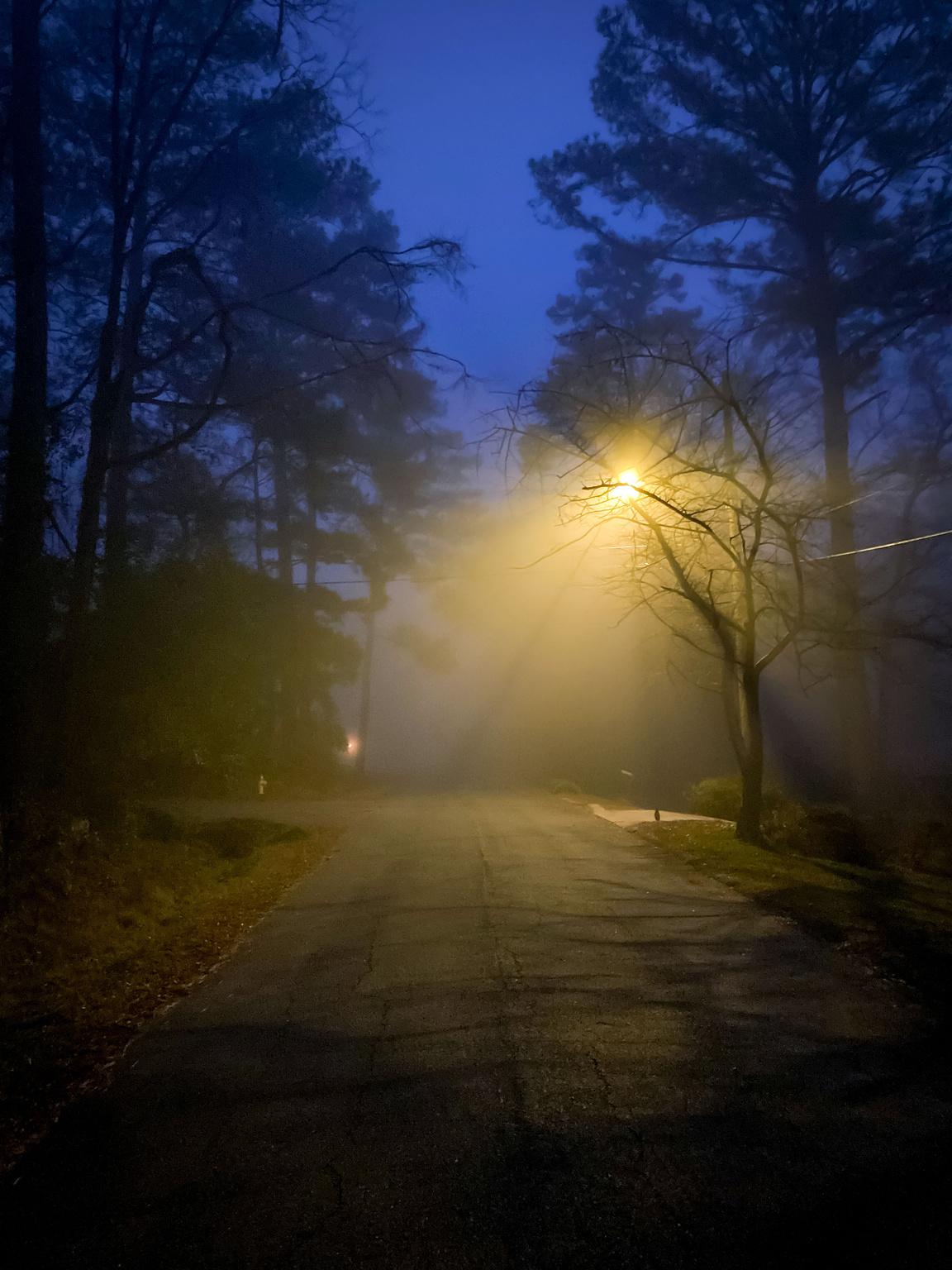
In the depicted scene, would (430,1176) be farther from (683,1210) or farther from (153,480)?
(153,480)

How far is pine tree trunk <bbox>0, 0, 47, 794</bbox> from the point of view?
8.81 m

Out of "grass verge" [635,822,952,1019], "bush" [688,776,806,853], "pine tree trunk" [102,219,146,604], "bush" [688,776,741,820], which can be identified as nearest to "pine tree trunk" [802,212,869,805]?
"bush" [688,776,806,853]

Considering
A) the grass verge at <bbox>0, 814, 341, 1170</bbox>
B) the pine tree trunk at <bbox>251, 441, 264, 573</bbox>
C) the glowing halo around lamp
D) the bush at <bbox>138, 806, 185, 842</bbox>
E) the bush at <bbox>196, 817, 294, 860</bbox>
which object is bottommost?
the grass verge at <bbox>0, 814, 341, 1170</bbox>

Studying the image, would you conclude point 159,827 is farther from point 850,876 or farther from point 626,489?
point 850,876

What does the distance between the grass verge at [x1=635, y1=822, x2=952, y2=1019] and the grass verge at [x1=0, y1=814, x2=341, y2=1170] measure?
17.2 feet

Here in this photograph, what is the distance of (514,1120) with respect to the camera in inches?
150

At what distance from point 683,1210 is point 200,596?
1230 cm

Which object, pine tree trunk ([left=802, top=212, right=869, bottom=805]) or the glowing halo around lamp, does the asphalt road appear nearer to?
the glowing halo around lamp

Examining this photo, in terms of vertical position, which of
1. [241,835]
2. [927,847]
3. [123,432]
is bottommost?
[241,835]

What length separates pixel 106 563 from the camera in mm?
12156

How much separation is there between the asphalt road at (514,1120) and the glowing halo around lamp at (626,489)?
5429mm

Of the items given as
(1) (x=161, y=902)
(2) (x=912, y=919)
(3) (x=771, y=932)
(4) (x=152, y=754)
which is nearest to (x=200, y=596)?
(4) (x=152, y=754)

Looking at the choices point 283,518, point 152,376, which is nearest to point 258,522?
point 283,518

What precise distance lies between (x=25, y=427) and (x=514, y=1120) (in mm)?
8811
